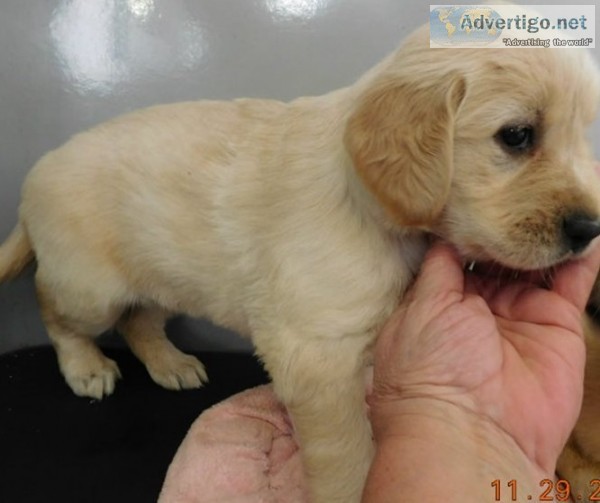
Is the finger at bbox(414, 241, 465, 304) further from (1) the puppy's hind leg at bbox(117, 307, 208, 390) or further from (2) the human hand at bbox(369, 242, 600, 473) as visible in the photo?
(1) the puppy's hind leg at bbox(117, 307, 208, 390)

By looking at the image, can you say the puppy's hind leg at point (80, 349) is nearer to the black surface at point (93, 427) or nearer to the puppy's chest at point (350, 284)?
the black surface at point (93, 427)

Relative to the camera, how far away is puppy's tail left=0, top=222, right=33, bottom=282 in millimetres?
2596

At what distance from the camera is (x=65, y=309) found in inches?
97.7

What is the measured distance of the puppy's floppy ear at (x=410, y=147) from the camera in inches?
56.3

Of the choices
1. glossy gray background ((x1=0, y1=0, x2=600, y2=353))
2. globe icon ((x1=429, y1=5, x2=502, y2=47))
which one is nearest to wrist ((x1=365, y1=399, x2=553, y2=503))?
globe icon ((x1=429, y1=5, x2=502, y2=47))

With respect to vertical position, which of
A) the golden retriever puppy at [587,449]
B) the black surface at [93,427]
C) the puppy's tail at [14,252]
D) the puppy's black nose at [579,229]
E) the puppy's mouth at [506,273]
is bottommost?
the black surface at [93,427]

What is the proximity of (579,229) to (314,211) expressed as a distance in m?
0.66

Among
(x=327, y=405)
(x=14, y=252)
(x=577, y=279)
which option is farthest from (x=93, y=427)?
(x=577, y=279)

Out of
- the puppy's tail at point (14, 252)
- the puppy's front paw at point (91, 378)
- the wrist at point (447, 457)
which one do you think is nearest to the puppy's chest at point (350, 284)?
the wrist at point (447, 457)

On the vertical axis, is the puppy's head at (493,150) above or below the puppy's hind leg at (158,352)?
above

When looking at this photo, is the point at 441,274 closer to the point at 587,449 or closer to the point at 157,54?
the point at 587,449

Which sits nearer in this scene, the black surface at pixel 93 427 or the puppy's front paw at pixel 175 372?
the black surface at pixel 93 427

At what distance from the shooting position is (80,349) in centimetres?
267

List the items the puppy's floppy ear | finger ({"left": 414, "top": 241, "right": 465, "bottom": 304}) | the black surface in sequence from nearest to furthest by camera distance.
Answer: the puppy's floppy ear → finger ({"left": 414, "top": 241, "right": 465, "bottom": 304}) → the black surface
